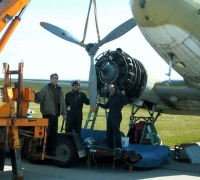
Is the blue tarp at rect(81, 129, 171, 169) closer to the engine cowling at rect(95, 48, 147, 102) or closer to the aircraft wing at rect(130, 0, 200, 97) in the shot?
the engine cowling at rect(95, 48, 147, 102)

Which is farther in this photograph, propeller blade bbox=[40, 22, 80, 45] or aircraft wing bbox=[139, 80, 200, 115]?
aircraft wing bbox=[139, 80, 200, 115]

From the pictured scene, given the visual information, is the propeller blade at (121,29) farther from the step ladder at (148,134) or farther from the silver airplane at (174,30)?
the step ladder at (148,134)

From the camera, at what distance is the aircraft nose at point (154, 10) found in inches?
352

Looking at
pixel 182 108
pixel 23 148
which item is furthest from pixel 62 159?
pixel 182 108

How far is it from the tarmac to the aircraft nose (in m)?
3.26

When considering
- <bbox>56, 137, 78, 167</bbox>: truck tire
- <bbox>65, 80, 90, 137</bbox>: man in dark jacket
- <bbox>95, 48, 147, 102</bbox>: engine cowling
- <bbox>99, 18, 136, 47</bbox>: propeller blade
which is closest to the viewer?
<bbox>56, 137, 78, 167</bbox>: truck tire

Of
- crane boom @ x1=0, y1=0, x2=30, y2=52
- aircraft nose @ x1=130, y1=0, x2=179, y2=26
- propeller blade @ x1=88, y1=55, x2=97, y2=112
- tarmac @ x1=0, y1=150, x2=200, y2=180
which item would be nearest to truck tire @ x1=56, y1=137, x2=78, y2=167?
tarmac @ x1=0, y1=150, x2=200, y2=180

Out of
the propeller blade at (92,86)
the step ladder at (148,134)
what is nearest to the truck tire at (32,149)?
the propeller blade at (92,86)

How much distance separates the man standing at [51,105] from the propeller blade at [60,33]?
2924 mm

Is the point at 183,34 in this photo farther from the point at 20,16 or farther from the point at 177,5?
the point at 20,16

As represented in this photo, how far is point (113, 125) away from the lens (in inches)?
382

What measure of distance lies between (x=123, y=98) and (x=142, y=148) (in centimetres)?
150

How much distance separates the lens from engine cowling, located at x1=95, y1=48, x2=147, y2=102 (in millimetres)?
11719

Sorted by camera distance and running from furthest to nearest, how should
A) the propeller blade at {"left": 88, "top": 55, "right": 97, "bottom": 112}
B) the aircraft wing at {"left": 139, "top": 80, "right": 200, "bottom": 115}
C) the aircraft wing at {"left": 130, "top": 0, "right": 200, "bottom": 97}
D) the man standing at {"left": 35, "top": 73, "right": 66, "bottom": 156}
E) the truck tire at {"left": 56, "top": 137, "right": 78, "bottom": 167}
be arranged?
the aircraft wing at {"left": 139, "top": 80, "right": 200, "bottom": 115} → the propeller blade at {"left": 88, "top": 55, "right": 97, "bottom": 112} → the truck tire at {"left": 56, "top": 137, "right": 78, "bottom": 167} → the man standing at {"left": 35, "top": 73, "right": 66, "bottom": 156} → the aircraft wing at {"left": 130, "top": 0, "right": 200, "bottom": 97}
